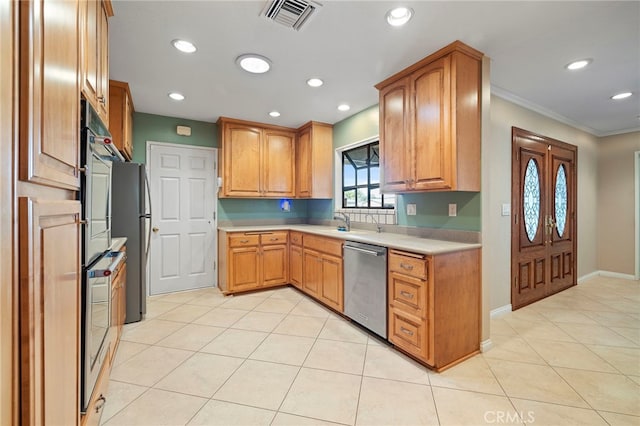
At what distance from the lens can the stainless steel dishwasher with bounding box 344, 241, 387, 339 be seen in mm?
2492

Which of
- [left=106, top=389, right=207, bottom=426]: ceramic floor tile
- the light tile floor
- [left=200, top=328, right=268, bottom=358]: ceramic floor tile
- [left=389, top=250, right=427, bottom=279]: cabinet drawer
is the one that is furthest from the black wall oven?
[left=389, top=250, right=427, bottom=279]: cabinet drawer

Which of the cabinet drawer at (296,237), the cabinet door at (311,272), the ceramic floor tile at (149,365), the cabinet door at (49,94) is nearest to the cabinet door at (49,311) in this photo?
the cabinet door at (49,94)

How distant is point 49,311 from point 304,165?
12.6 ft

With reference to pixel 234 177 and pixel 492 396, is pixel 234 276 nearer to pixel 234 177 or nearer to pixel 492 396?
pixel 234 177

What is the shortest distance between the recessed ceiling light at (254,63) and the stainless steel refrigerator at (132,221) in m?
1.55

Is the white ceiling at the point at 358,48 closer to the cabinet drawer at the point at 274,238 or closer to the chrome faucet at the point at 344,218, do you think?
the chrome faucet at the point at 344,218

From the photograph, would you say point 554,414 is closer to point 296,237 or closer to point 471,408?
point 471,408

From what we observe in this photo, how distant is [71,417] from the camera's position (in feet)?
3.26

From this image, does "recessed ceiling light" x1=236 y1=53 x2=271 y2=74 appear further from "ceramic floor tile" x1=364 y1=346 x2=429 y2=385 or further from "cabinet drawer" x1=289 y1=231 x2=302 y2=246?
"ceramic floor tile" x1=364 y1=346 x2=429 y2=385

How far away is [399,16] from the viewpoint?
6.18 ft

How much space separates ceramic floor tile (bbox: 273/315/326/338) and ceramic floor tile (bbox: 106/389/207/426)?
3.53 feet

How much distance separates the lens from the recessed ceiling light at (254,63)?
94.0 inches

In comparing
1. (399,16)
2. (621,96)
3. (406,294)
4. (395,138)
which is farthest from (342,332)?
(621,96)

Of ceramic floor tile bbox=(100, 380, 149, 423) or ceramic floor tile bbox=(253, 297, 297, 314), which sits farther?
ceramic floor tile bbox=(253, 297, 297, 314)
